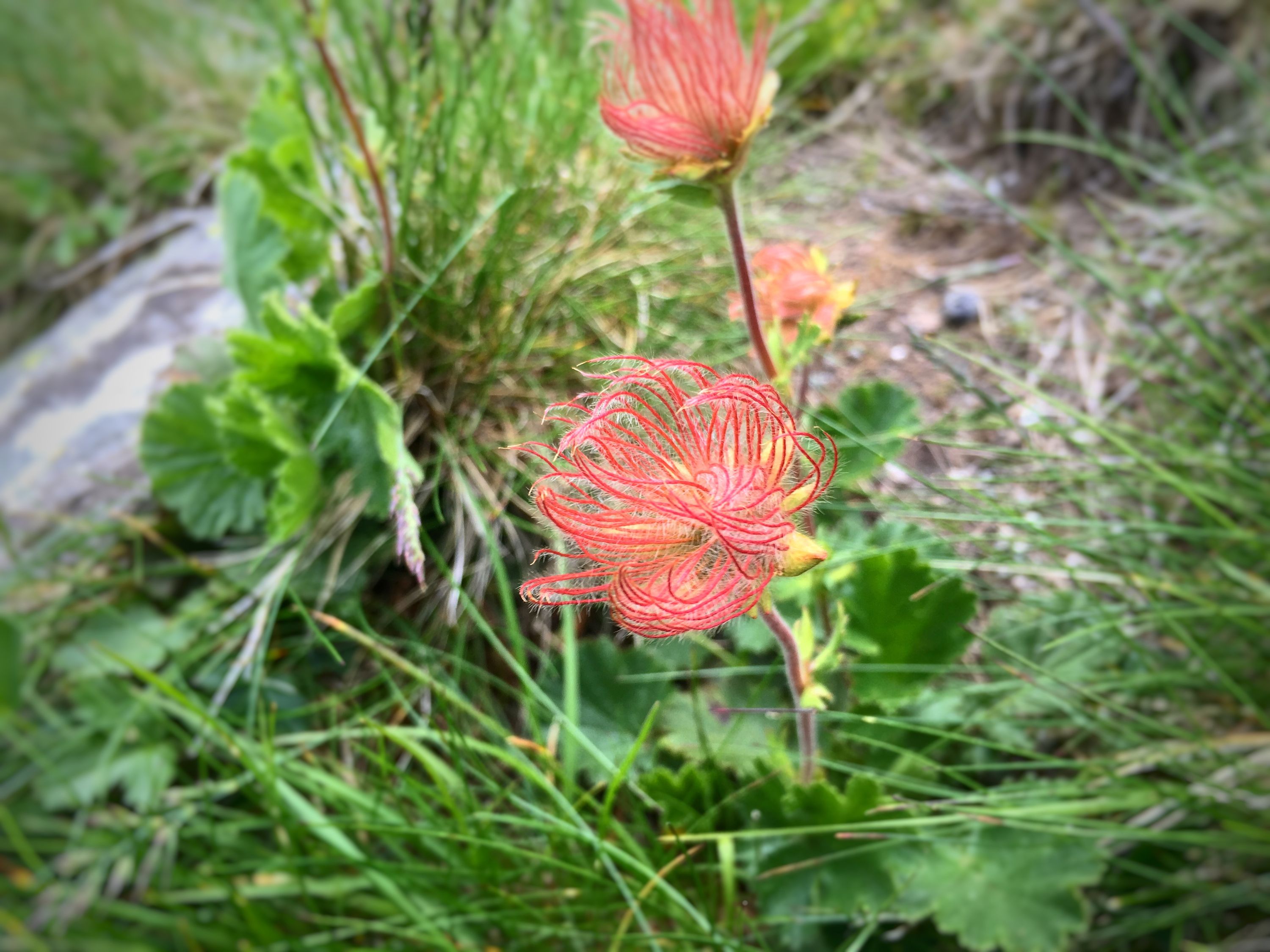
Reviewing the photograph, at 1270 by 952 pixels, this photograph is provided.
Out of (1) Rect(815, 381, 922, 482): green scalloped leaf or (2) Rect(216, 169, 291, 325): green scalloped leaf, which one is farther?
(2) Rect(216, 169, 291, 325): green scalloped leaf

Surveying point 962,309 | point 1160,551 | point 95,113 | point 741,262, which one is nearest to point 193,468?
point 741,262

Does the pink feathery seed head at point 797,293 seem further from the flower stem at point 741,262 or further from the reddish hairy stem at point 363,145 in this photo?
the reddish hairy stem at point 363,145

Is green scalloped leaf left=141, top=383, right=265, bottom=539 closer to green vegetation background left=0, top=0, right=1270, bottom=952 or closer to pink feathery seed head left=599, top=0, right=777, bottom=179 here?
green vegetation background left=0, top=0, right=1270, bottom=952

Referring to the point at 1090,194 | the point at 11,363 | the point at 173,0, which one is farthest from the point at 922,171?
the point at 173,0

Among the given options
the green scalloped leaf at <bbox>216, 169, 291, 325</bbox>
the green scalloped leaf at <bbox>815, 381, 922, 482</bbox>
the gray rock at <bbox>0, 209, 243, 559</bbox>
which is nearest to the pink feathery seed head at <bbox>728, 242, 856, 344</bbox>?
the green scalloped leaf at <bbox>815, 381, 922, 482</bbox>

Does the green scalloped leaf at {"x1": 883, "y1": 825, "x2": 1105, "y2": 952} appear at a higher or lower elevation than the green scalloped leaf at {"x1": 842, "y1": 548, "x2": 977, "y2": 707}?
lower

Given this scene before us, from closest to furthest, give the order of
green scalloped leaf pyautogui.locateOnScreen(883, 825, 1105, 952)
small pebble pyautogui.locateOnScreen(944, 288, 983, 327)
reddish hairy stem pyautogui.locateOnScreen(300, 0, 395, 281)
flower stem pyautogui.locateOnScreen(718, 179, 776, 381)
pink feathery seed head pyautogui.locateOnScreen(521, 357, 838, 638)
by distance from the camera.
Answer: pink feathery seed head pyautogui.locateOnScreen(521, 357, 838, 638) → flower stem pyautogui.locateOnScreen(718, 179, 776, 381) → green scalloped leaf pyautogui.locateOnScreen(883, 825, 1105, 952) → reddish hairy stem pyautogui.locateOnScreen(300, 0, 395, 281) → small pebble pyautogui.locateOnScreen(944, 288, 983, 327)
